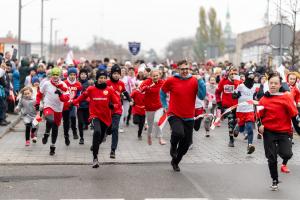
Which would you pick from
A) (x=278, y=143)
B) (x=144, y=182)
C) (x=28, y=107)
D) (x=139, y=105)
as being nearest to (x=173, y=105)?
(x=144, y=182)

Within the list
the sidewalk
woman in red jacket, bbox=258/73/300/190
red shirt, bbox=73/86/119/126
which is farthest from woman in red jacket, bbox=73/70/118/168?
woman in red jacket, bbox=258/73/300/190

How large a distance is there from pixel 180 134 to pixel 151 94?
4690 mm

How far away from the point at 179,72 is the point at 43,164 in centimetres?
283

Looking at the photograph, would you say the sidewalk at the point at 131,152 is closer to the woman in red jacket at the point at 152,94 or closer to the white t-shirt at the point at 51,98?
the woman in red jacket at the point at 152,94

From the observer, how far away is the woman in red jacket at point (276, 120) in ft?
34.7

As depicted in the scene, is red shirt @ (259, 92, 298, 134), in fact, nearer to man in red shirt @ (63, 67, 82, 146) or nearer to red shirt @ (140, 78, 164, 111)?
man in red shirt @ (63, 67, 82, 146)

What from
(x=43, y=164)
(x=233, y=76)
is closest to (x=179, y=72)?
(x=43, y=164)

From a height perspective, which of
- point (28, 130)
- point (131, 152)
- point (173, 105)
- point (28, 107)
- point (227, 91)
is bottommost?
point (131, 152)

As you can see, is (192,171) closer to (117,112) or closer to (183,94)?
(183,94)

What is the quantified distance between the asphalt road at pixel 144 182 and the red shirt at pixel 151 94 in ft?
12.9

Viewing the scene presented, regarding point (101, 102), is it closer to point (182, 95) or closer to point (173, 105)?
point (173, 105)

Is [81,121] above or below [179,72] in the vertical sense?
below

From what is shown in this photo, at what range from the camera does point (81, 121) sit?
17.3 metres

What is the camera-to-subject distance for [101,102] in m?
13.2
